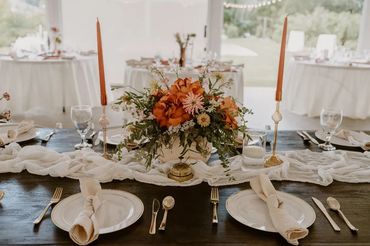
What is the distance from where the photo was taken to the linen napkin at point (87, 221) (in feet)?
2.87

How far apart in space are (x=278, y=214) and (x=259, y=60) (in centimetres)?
576

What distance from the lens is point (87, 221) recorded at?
2.97 feet

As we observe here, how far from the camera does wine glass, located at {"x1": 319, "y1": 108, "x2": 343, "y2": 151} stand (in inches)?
62.8

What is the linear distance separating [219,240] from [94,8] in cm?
574

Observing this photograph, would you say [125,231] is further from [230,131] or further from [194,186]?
[230,131]

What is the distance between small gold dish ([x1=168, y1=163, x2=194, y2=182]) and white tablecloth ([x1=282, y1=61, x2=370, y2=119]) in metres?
4.00

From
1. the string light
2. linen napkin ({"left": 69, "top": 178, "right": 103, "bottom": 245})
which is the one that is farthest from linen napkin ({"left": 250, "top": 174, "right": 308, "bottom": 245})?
the string light

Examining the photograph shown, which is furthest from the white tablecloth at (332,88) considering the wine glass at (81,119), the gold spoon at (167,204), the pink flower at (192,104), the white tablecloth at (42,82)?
the gold spoon at (167,204)

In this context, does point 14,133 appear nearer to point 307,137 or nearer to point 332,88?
point 307,137

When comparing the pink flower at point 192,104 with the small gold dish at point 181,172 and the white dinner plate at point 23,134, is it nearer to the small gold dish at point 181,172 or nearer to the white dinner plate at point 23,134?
the small gold dish at point 181,172

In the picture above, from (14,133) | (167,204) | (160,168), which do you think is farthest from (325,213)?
(14,133)

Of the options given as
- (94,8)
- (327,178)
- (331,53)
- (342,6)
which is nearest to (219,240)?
(327,178)

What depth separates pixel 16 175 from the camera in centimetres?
129

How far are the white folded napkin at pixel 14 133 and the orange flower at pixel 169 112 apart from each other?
730 mm
